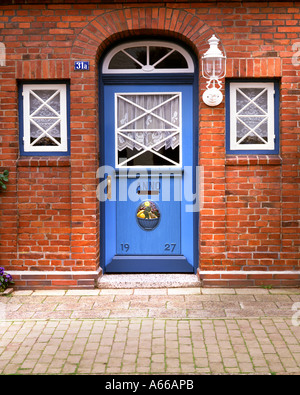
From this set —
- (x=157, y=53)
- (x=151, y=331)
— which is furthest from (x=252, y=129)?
(x=151, y=331)

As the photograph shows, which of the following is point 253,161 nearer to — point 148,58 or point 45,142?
point 148,58

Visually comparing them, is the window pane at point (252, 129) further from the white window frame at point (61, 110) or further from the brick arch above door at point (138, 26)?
the white window frame at point (61, 110)

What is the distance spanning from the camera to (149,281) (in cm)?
668

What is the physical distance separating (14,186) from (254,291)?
3164 mm

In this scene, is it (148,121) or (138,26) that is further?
(148,121)

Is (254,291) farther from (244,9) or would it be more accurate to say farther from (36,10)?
(36,10)

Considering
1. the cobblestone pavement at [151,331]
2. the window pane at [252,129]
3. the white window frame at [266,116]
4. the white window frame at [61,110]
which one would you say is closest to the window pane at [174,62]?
the white window frame at [266,116]

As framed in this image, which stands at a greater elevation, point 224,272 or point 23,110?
point 23,110

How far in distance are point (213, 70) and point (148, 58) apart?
0.96m

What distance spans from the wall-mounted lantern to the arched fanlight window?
478mm

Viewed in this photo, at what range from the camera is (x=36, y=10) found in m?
6.51

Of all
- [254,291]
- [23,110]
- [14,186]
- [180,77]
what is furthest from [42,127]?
[254,291]

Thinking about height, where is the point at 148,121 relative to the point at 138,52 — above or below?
below

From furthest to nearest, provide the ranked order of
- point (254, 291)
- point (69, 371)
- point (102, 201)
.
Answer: point (102, 201) → point (254, 291) → point (69, 371)
